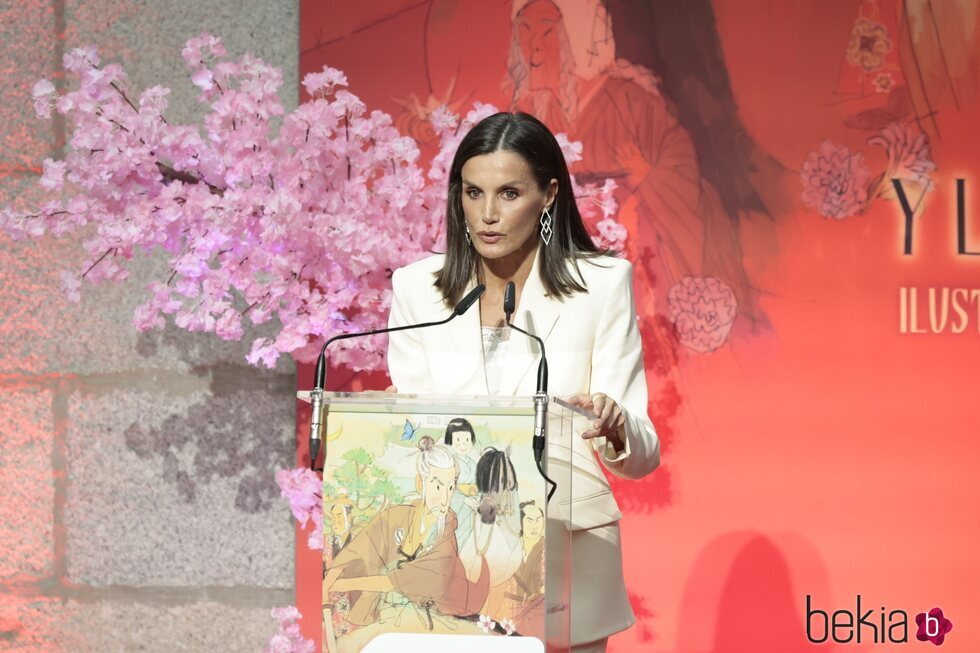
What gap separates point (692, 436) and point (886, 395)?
54cm

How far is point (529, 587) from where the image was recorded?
1397 millimetres

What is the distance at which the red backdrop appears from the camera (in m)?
3.16

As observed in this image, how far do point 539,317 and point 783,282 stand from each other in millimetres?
1441

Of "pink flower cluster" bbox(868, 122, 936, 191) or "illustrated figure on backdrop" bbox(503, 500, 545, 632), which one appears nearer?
"illustrated figure on backdrop" bbox(503, 500, 545, 632)

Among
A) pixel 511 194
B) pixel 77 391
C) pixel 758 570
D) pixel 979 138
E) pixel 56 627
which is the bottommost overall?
pixel 56 627

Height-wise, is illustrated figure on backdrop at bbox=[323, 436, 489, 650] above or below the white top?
below

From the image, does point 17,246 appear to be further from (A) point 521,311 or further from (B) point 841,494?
(B) point 841,494

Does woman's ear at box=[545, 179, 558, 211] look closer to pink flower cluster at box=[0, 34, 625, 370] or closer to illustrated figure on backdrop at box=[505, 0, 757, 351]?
pink flower cluster at box=[0, 34, 625, 370]

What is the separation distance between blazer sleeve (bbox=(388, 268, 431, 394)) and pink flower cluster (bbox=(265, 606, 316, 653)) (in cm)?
145

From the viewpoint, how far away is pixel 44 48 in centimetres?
345

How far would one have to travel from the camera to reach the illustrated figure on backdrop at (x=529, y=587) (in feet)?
4.58

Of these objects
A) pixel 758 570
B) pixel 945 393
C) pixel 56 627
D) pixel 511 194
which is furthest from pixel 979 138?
pixel 56 627

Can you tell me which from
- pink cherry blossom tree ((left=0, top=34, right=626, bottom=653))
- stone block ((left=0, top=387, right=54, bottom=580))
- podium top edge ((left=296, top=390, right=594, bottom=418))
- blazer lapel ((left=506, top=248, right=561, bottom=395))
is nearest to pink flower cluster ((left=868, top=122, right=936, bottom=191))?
pink cherry blossom tree ((left=0, top=34, right=626, bottom=653))

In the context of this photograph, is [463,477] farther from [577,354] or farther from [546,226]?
[546,226]
